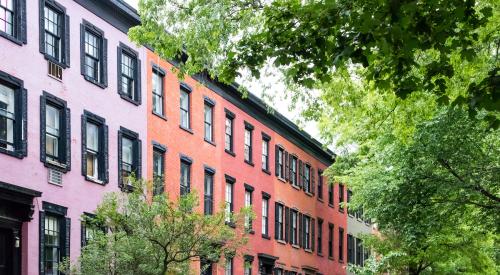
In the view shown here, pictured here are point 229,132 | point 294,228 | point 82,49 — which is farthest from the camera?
point 294,228

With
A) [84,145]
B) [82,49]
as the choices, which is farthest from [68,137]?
[82,49]

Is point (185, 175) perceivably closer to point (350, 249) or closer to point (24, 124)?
point (24, 124)

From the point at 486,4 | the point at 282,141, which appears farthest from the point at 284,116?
the point at 486,4

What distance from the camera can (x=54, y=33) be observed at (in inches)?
997

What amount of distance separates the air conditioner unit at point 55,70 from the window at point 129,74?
3.50m

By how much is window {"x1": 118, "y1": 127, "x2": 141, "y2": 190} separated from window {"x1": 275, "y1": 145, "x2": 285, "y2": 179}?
642 inches

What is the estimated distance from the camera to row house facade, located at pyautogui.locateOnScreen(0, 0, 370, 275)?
2319 centimetres

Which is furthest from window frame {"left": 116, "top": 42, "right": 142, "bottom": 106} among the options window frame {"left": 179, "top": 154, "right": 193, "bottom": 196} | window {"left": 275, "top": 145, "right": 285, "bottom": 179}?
window {"left": 275, "top": 145, "right": 285, "bottom": 179}

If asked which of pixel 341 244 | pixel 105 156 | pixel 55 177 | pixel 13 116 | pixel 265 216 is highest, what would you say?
pixel 13 116

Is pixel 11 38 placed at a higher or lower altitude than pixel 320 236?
higher

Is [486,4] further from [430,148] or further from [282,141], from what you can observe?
[282,141]

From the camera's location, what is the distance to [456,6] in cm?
1097

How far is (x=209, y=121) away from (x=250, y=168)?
16.9 ft

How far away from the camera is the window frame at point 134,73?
28562 mm
